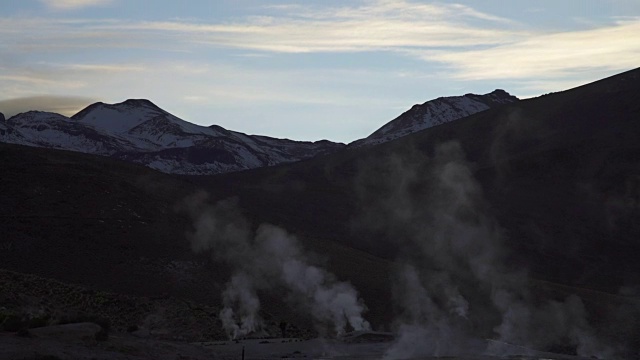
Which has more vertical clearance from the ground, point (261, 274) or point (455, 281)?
point (261, 274)

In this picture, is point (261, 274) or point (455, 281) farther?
point (455, 281)

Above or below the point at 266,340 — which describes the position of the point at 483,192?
above

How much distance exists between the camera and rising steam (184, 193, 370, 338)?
61156 millimetres

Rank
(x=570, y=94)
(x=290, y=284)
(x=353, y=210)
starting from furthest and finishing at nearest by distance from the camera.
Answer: (x=570, y=94) < (x=353, y=210) < (x=290, y=284)

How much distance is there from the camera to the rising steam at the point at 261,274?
61156 millimetres

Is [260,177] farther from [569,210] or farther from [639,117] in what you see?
[639,117]

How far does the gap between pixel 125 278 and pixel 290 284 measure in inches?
475

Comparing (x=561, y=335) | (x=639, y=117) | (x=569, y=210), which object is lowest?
(x=561, y=335)

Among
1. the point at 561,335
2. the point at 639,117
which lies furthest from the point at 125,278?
the point at 639,117

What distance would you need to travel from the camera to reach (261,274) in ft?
233

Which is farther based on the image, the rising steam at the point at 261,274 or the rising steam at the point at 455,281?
the rising steam at the point at 261,274

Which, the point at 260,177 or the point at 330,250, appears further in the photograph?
the point at 260,177

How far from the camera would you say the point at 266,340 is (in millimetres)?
51312

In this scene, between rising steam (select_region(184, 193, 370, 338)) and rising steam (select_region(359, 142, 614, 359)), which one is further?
rising steam (select_region(184, 193, 370, 338))
